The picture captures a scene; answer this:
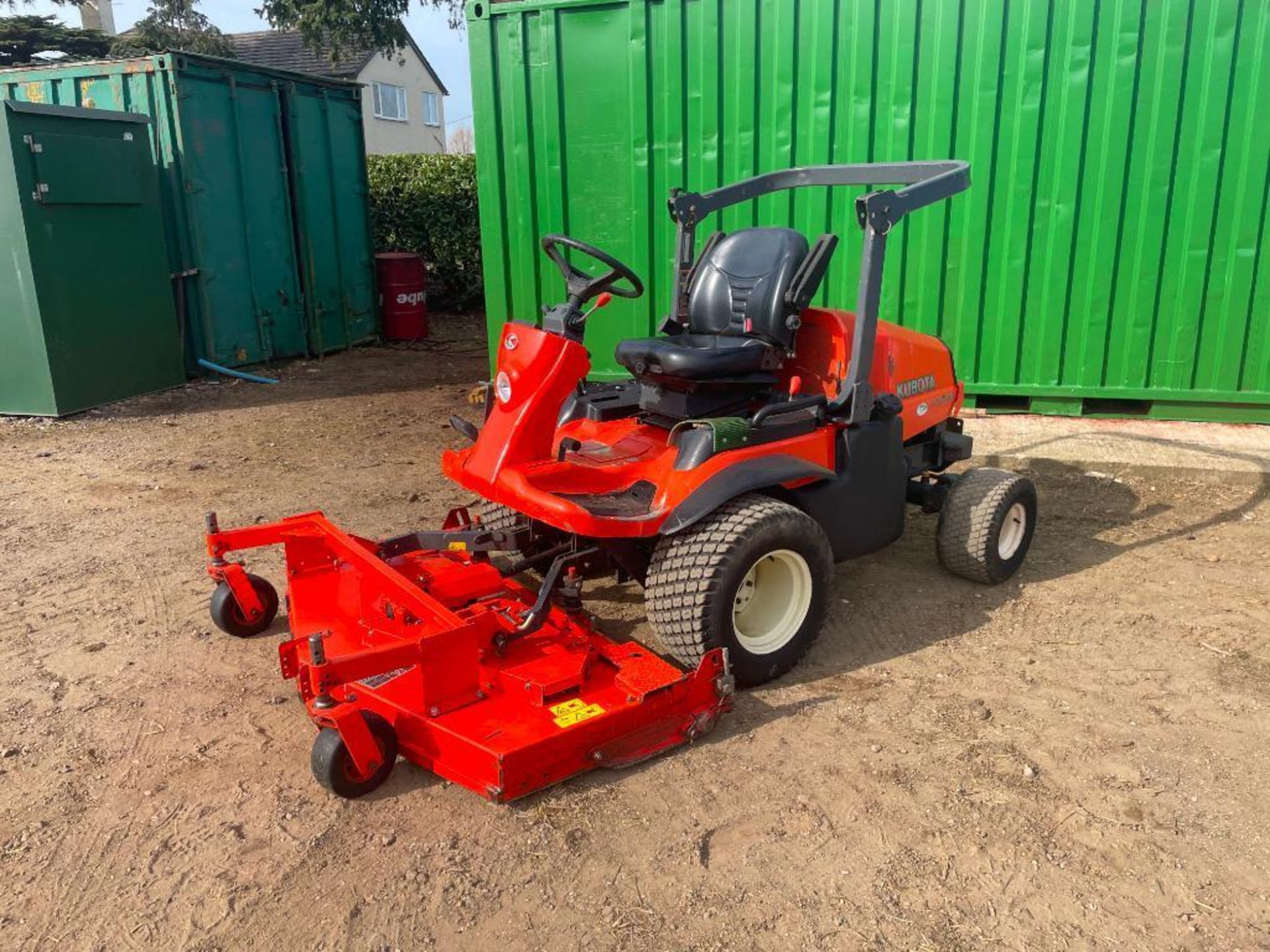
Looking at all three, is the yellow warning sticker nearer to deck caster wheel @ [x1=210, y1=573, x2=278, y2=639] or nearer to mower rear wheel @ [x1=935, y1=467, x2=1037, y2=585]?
deck caster wheel @ [x1=210, y1=573, x2=278, y2=639]

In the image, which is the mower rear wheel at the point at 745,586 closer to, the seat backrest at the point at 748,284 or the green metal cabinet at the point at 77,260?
the seat backrest at the point at 748,284

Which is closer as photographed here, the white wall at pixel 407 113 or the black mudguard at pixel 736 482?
the black mudguard at pixel 736 482

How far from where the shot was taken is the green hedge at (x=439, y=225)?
45.4 feet

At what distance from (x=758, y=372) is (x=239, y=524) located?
3.01 meters

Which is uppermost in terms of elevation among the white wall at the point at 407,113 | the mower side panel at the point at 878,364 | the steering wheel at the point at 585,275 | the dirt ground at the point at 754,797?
the white wall at the point at 407,113

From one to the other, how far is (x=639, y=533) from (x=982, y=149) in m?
4.82

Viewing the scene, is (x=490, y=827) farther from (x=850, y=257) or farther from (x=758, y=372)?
(x=850, y=257)

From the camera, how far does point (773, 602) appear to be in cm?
382

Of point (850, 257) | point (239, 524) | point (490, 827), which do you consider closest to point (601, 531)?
point (490, 827)

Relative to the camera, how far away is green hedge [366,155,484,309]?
13.8 meters

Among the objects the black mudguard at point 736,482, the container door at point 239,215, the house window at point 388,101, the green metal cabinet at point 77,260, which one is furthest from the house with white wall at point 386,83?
the black mudguard at point 736,482

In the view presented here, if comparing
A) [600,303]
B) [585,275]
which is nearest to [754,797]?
[600,303]

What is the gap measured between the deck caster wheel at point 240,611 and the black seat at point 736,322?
5.57 feet

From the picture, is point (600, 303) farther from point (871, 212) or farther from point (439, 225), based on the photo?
point (439, 225)
